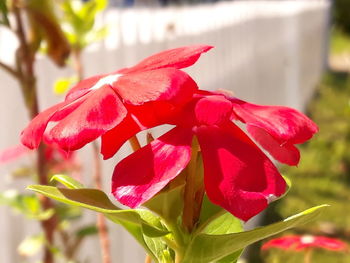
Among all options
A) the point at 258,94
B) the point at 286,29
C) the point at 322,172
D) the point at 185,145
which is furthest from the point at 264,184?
the point at 286,29

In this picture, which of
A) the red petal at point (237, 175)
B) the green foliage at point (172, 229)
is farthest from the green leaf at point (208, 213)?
the red petal at point (237, 175)

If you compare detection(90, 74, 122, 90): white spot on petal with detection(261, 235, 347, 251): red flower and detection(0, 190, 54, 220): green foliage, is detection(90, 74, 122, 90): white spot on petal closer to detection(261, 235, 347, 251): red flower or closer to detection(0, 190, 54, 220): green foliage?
detection(261, 235, 347, 251): red flower

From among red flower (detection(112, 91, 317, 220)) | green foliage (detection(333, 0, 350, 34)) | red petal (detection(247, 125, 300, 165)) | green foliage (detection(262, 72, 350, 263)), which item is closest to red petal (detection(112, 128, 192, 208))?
red flower (detection(112, 91, 317, 220))

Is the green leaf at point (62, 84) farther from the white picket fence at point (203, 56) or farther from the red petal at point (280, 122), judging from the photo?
the red petal at point (280, 122)

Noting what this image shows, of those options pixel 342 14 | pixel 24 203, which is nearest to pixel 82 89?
pixel 24 203

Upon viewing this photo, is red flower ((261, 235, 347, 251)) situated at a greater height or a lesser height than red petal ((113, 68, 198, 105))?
lesser

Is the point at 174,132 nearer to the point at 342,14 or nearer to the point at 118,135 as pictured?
the point at 118,135
